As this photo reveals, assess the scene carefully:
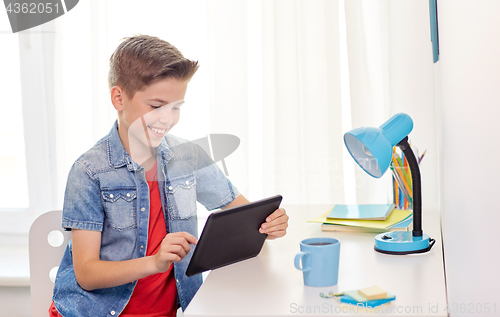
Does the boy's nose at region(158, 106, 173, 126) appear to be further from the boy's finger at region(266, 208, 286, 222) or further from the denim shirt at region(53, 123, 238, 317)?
the boy's finger at region(266, 208, 286, 222)

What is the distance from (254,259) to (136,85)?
0.46 meters

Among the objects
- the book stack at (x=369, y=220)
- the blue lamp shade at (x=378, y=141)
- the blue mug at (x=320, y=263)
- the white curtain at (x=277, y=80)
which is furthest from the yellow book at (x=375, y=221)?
the white curtain at (x=277, y=80)

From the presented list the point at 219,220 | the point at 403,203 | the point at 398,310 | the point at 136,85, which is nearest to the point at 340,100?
the point at 403,203

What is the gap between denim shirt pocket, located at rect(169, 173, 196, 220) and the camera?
106 cm

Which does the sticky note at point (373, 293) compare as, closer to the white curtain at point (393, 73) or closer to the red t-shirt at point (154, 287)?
→ the red t-shirt at point (154, 287)

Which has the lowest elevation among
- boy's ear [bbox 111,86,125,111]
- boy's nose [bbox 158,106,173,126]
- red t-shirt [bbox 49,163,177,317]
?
red t-shirt [bbox 49,163,177,317]

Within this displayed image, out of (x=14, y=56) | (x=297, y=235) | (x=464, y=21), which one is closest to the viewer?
(x=464, y=21)

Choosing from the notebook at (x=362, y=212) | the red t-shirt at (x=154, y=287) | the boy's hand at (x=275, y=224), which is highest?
the boy's hand at (x=275, y=224)

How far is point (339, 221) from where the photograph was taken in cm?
103

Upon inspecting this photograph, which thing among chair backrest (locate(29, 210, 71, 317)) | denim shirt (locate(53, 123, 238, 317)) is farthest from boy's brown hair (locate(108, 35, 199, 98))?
chair backrest (locate(29, 210, 71, 317))

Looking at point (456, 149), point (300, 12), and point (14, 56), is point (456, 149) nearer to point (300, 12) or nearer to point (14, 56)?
point (300, 12)

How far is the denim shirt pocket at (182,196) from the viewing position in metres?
1.06

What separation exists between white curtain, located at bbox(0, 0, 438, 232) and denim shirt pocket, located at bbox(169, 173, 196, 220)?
489 mm

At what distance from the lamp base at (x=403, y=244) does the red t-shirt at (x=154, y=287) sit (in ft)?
1.54
